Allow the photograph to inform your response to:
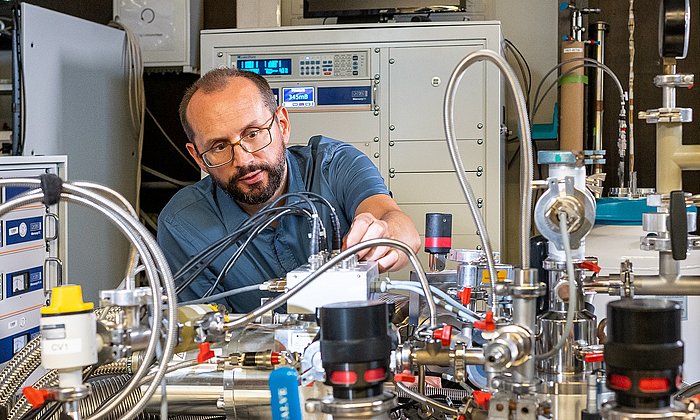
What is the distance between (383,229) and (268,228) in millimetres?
456

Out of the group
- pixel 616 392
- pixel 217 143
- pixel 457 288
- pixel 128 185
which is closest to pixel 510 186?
pixel 128 185

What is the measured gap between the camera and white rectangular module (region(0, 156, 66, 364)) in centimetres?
207

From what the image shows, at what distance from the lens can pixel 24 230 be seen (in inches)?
84.4

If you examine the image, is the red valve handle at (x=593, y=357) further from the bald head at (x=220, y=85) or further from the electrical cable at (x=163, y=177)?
the electrical cable at (x=163, y=177)

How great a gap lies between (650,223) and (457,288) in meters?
0.41

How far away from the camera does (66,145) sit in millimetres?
2701

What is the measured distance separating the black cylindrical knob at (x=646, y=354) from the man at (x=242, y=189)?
1101mm

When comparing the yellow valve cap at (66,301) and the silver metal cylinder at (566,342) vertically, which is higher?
the yellow valve cap at (66,301)

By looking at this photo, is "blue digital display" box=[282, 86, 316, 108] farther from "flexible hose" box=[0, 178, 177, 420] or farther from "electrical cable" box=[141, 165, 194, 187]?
"flexible hose" box=[0, 178, 177, 420]

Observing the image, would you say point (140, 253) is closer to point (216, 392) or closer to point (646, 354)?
point (216, 392)

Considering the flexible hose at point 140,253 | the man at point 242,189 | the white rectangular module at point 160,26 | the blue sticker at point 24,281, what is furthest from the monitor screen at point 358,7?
the flexible hose at point 140,253

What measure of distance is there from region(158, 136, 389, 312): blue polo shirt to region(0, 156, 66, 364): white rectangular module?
321 mm

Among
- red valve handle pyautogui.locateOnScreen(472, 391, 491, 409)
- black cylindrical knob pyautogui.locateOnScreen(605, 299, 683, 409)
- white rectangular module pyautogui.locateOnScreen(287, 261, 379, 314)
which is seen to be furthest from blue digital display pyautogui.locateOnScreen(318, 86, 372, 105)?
black cylindrical knob pyautogui.locateOnScreen(605, 299, 683, 409)

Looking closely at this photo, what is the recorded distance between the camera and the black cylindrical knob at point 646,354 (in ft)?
2.16
